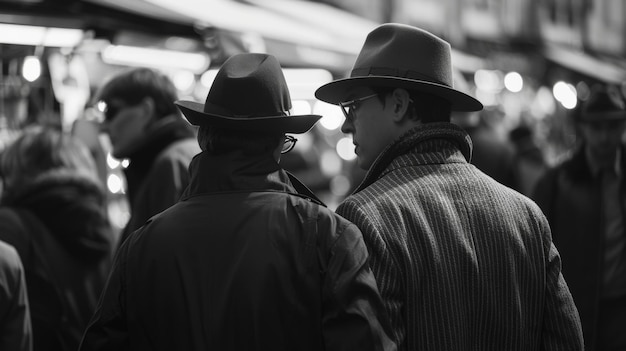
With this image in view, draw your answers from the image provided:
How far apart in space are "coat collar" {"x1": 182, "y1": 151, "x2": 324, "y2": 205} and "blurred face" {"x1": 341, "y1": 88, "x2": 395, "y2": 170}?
1.28 feet

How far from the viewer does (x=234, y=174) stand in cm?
273

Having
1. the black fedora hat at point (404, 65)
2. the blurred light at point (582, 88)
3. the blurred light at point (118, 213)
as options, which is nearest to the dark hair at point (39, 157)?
the black fedora hat at point (404, 65)

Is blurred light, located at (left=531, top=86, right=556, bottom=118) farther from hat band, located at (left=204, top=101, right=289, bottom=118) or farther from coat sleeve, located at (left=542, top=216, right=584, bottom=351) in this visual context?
hat band, located at (left=204, top=101, right=289, bottom=118)

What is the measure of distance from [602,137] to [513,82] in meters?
11.9

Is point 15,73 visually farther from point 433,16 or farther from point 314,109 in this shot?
point 433,16

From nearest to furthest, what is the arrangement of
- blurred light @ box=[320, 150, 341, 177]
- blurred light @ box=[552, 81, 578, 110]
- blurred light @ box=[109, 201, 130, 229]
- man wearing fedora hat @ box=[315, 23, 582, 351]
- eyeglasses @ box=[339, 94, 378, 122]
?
man wearing fedora hat @ box=[315, 23, 582, 351], eyeglasses @ box=[339, 94, 378, 122], blurred light @ box=[109, 201, 130, 229], blurred light @ box=[552, 81, 578, 110], blurred light @ box=[320, 150, 341, 177]

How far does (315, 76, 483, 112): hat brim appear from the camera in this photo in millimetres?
3004

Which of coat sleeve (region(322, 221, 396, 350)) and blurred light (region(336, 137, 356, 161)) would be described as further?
blurred light (region(336, 137, 356, 161))

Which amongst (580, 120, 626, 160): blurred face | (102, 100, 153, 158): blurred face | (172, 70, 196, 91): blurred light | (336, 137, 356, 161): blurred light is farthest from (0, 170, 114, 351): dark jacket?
(336, 137, 356, 161): blurred light

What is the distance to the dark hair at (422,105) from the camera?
10.0 ft

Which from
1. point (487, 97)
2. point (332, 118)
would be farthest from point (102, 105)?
point (487, 97)

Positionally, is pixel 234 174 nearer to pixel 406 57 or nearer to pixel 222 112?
pixel 222 112

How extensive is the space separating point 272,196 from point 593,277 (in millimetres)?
2877

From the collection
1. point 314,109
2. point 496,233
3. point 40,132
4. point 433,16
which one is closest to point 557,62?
point 433,16
